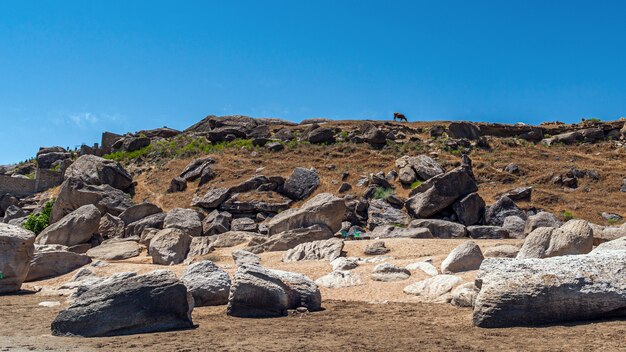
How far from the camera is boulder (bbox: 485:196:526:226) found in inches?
837

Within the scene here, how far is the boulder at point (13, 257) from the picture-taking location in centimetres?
1325

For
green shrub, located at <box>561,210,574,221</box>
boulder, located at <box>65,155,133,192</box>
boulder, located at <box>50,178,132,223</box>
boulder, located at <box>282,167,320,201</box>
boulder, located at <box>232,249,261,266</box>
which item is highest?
boulder, located at <box>65,155,133,192</box>

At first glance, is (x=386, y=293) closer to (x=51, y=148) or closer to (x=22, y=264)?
(x=22, y=264)

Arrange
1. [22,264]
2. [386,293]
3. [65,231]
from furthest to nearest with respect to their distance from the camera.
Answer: [65,231] → [22,264] → [386,293]

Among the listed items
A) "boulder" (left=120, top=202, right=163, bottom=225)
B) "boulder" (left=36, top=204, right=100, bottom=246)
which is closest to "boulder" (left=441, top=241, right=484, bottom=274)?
"boulder" (left=36, top=204, right=100, bottom=246)

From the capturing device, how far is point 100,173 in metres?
29.6

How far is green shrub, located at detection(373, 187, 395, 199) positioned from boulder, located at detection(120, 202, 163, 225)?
30.5 feet

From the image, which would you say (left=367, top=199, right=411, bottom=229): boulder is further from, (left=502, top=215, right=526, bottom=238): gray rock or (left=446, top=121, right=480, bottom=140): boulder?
(left=446, top=121, right=480, bottom=140): boulder

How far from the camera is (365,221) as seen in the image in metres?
22.3

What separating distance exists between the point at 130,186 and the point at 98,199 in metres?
6.10

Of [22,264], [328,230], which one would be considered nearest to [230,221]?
[328,230]

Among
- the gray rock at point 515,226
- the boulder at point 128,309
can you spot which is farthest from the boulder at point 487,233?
the boulder at point 128,309

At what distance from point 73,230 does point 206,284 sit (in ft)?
32.9

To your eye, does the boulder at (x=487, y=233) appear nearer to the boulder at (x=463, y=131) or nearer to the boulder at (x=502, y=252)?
the boulder at (x=502, y=252)
